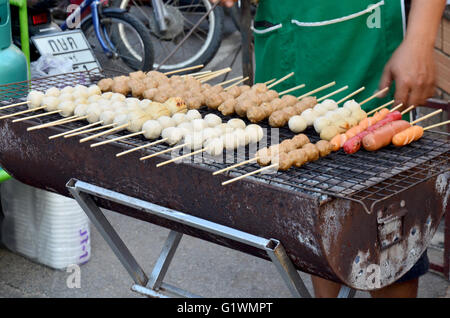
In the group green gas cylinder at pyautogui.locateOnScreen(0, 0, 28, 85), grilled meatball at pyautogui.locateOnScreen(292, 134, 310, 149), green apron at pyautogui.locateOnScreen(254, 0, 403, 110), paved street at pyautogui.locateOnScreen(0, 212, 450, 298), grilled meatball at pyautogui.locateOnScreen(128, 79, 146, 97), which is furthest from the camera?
paved street at pyautogui.locateOnScreen(0, 212, 450, 298)

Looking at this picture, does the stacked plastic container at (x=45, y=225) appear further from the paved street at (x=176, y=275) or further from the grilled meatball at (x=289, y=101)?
the grilled meatball at (x=289, y=101)

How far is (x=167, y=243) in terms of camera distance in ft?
10.5

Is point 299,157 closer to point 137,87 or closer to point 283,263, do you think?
point 283,263

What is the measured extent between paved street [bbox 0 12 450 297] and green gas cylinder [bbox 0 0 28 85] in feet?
4.79

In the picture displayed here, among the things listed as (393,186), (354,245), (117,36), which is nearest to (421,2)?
(393,186)

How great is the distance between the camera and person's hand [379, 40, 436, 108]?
2.78 m

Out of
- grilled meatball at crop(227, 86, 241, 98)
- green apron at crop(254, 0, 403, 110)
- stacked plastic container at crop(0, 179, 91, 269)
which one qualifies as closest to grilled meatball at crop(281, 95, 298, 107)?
grilled meatball at crop(227, 86, 241, 98)

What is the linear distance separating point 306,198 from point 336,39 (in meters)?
1.47

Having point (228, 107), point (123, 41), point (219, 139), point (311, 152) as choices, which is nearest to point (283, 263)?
point (311, 152)

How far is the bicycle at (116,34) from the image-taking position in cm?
764

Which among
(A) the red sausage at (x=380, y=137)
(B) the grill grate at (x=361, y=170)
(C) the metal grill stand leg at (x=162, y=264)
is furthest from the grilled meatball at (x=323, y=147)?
(C) the metal grill stand leg at (x=162, y=264)

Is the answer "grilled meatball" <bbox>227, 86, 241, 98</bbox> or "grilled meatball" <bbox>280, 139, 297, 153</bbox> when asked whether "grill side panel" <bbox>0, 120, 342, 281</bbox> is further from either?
"grilled meatball" <bbox>227, 86, 241, 98</bbox>

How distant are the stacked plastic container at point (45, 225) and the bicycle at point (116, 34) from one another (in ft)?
10.1

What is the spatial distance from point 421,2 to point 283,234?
132 centimetres
